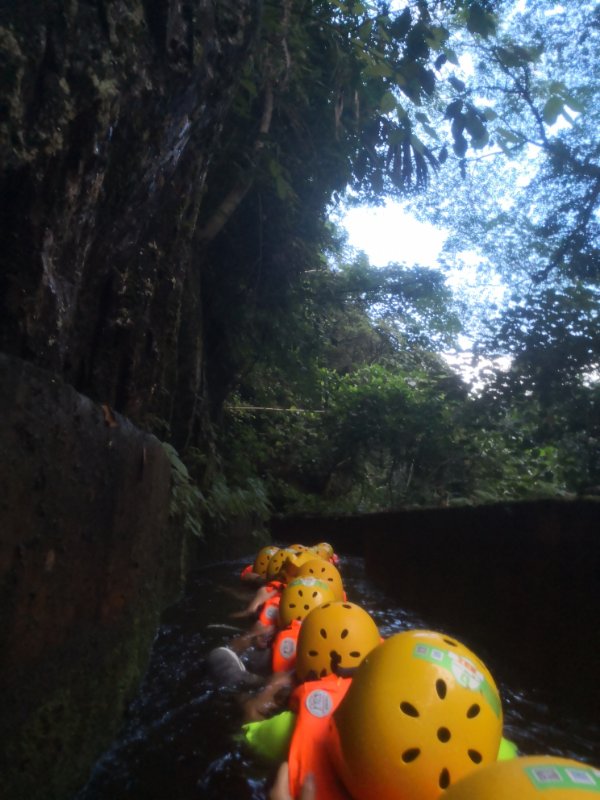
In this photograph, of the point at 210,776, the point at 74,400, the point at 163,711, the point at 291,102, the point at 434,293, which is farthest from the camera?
the point at 434,293

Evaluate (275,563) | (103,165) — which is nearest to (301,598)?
(275,563)

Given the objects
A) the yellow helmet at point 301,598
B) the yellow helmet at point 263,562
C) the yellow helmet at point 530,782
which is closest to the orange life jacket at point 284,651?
the yellow helmet at point 301,598

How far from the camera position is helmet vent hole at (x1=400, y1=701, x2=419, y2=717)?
7.91 ft

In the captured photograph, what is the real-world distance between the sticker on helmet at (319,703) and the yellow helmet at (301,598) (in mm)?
1855

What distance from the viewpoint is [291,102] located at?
909 centimetres

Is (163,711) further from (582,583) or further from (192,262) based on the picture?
(192,262)

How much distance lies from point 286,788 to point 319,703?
585mm

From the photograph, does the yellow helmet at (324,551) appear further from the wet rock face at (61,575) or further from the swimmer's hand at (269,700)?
the wet rock face at (61,575)

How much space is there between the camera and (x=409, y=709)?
2422mm

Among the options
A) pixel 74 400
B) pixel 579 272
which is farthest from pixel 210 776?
pixel 579 272

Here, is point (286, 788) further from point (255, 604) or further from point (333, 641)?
point (255, 604)

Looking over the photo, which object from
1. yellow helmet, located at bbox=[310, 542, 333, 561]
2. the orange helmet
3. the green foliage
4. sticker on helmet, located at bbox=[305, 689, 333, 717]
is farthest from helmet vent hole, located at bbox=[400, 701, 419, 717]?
yellow helmet, located at bbox=[310, 542, 333, 561]

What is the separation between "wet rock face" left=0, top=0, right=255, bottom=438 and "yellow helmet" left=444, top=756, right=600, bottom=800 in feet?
8.07

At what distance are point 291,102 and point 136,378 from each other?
6082 mm
